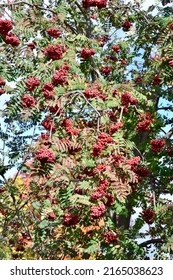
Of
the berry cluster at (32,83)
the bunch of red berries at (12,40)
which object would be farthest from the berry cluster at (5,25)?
the berry cluster at (32,83)

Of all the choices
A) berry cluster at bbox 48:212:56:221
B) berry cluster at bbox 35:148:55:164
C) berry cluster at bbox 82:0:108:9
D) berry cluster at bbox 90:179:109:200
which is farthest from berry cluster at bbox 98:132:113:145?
berry cluster at bbox 82:0:108:9

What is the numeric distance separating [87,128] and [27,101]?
0.84 m

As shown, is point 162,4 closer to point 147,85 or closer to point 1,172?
point 147,85

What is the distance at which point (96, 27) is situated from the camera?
9281mm

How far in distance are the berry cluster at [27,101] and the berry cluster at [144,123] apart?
1874mm

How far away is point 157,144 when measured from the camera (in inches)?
256

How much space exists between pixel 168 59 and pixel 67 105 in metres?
1.86

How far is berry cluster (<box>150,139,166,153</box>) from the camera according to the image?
21.2ft

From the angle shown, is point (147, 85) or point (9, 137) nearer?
point (147, 85)

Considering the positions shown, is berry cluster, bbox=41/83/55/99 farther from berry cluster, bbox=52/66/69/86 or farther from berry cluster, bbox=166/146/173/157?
berry cluster, bbox=166/146/173/157

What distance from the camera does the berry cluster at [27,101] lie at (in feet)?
18.9

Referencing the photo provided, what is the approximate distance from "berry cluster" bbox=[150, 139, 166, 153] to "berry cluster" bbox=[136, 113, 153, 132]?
41 cm

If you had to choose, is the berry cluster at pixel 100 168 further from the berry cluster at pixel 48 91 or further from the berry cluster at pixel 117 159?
the berry cluster at pixel 48 91

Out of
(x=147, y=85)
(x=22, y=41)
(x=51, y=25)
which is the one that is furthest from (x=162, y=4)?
(x=22, y=41)
